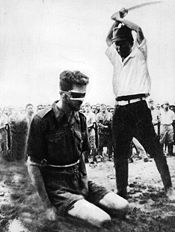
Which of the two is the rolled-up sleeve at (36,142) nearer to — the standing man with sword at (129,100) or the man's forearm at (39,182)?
the man's forearm at (39,182)

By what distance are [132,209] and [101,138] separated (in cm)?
75

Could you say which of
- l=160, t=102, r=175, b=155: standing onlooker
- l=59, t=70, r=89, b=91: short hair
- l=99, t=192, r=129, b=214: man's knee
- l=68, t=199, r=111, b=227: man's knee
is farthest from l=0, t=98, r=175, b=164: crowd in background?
l=68, t=199, r=111, b=227: man's knee

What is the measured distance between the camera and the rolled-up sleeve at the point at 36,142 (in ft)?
11.2

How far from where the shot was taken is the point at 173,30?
375 centimetres

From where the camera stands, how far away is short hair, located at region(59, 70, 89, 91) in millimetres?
3475

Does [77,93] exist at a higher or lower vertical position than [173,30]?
lower

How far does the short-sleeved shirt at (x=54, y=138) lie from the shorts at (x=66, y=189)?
118 mm

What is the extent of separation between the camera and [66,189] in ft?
11.3

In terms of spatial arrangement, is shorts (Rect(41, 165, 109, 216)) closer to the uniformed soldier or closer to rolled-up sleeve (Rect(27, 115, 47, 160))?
the uniformed soldier

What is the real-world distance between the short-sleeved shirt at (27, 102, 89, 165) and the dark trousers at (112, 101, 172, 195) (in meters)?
0.41

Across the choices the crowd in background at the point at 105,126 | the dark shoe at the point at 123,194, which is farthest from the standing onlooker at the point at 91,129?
the dark shoe at the point at 123,194

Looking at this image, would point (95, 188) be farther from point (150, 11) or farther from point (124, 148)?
point (150, 11)

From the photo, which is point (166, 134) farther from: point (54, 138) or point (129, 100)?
point (54, 138)

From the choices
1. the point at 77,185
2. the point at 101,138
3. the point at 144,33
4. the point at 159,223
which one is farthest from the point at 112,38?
the point at 159,223
